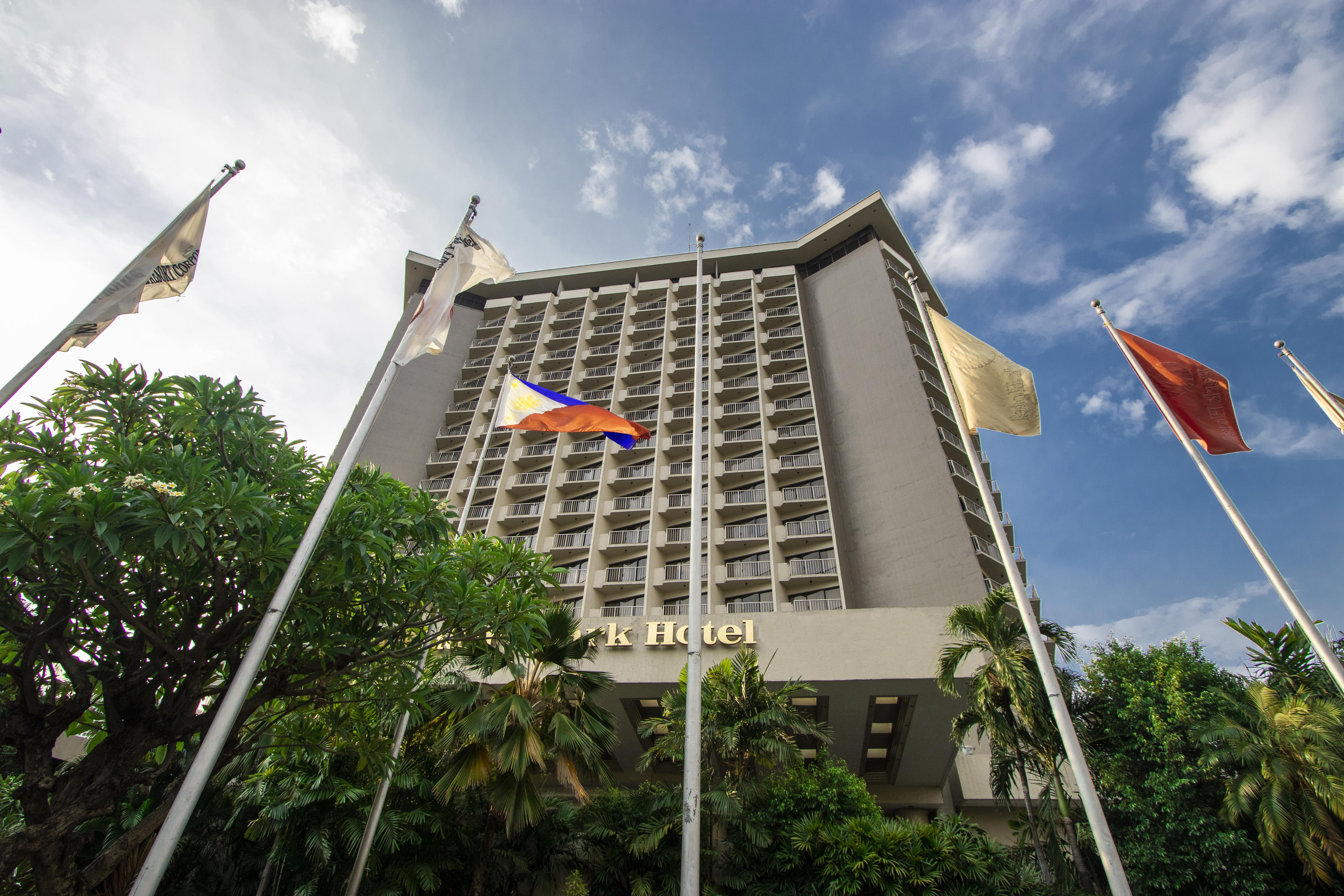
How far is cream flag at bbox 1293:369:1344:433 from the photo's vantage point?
12125 millimetres

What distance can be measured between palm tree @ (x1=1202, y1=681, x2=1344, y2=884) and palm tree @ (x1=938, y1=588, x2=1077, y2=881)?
11.7 feet

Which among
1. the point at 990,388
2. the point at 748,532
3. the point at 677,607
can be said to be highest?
the point at 748,532

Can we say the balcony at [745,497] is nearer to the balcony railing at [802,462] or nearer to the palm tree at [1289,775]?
the balcony railing at [802,462]

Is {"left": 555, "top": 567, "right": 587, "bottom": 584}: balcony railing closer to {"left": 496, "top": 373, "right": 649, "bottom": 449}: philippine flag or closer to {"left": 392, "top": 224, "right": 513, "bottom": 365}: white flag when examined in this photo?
{"left": 496, "top": 373, "right": 649, "bottom": 449}: philippine flag

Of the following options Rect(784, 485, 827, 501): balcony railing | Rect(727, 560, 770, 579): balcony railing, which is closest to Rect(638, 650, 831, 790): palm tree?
Rect(727, 560, 770, 579): balcony railing

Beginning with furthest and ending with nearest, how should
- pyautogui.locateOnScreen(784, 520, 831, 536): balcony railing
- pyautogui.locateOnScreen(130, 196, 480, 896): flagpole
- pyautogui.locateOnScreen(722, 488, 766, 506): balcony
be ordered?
pyautogui.locateOnScreen(722, 488, 766, 506): balcony
pyautogui.locateOnScreen(784, 520, 831, 536): balcony railing
pyautogui.locateOnScreen(130, 196, 480, 896): flagpole

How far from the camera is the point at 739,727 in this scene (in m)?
15.3

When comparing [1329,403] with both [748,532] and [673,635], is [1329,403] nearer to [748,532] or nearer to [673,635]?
[673,635]

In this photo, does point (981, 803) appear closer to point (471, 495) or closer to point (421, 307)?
point (471, 495)

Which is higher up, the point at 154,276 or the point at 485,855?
the point at 154,276

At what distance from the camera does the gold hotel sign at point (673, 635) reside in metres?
24.3

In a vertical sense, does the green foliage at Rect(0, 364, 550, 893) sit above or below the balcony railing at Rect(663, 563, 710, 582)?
below

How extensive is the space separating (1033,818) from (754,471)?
2618 centimetres

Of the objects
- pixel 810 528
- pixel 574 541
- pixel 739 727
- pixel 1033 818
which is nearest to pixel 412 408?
pixel 574 541
